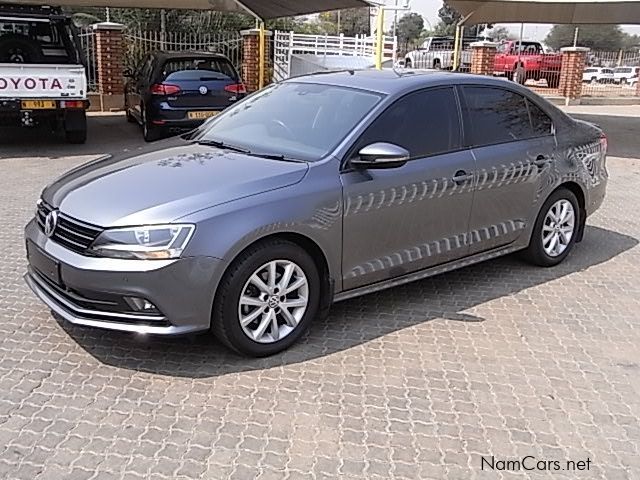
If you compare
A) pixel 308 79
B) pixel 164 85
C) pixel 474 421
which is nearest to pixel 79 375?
pixel 474 421

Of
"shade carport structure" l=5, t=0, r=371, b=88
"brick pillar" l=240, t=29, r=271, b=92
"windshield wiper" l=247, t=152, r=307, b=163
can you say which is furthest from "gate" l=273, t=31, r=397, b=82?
"windshield wiper" l=247, t=152, r=307, b=163

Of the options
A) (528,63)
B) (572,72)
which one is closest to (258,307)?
(572,72)

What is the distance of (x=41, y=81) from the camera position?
1012cm

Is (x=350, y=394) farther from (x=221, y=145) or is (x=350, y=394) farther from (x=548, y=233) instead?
(x=548, y=233)

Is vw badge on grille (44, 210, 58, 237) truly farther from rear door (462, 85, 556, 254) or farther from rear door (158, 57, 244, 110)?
rear door (158, 57, 244, 110)

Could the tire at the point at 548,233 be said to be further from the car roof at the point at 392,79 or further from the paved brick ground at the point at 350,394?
the car roof at the point at 392,79

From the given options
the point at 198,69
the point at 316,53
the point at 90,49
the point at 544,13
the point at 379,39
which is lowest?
the point at 198,69

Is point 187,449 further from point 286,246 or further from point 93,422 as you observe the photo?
point 286,246

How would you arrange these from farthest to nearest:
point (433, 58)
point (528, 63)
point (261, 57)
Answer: point (433, 58), point (528, 63), point (261, 57)

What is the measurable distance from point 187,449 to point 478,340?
6.73 feet

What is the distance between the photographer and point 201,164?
416 cm

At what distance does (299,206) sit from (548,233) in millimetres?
2715

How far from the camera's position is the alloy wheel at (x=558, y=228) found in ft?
18.5

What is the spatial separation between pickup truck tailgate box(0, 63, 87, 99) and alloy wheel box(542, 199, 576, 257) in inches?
299
